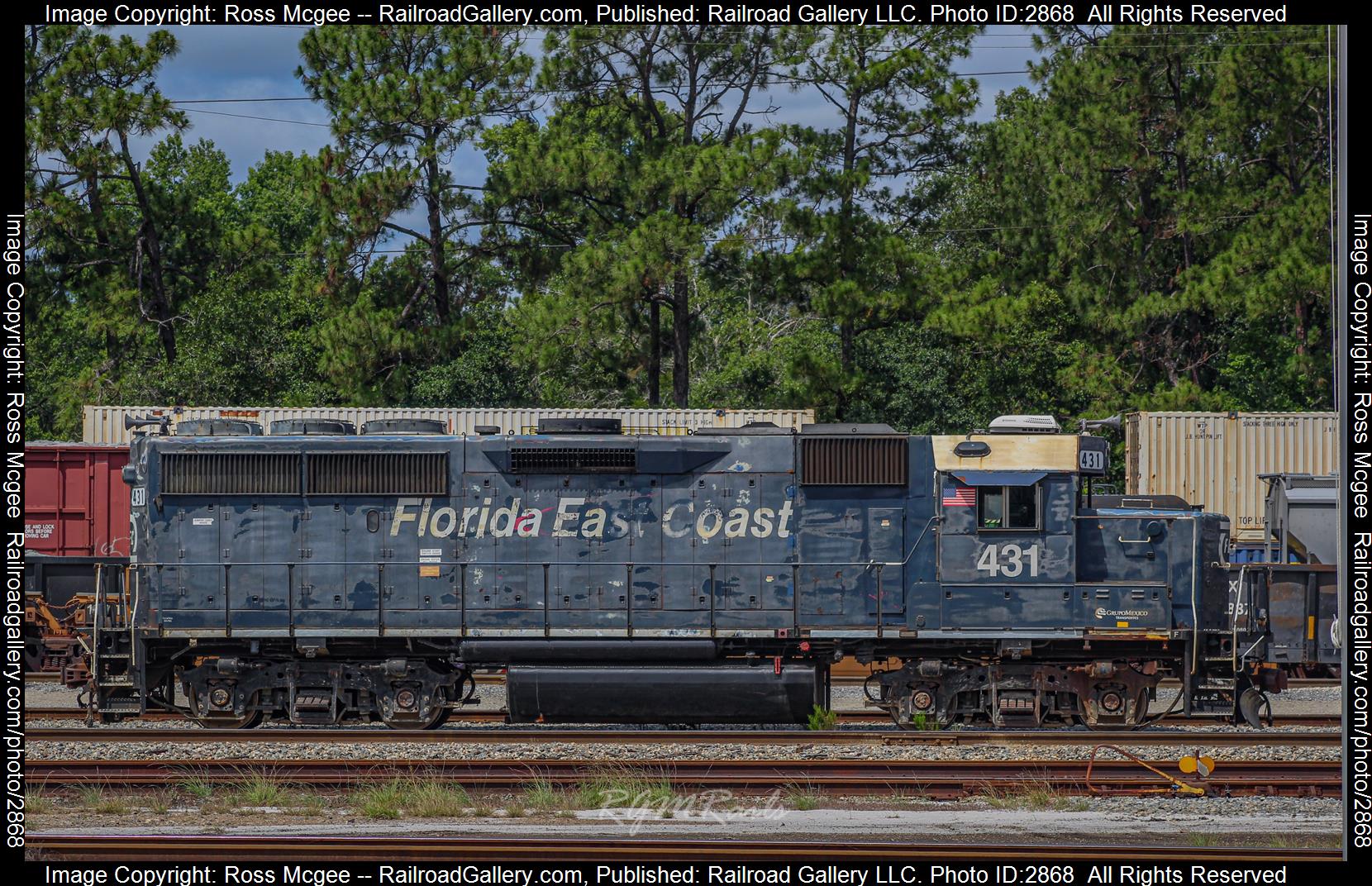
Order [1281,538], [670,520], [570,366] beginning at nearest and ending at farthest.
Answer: [670,520]
[1281,538]
[570,366]

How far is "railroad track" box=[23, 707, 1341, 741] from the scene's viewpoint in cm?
1619

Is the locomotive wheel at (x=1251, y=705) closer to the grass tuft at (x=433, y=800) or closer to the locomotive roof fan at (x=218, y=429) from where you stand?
the grass tuft at (x=433, y=800)

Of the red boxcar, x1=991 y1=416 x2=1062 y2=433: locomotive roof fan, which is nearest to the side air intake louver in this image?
x1=991 y1=416 x2=1062 y2=433: locomotive roof fan

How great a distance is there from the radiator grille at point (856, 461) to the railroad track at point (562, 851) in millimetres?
5394

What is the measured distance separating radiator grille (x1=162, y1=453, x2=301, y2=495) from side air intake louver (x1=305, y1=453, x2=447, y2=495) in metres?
0.24

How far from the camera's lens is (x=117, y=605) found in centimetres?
1544

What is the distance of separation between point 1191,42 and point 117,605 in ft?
89.9

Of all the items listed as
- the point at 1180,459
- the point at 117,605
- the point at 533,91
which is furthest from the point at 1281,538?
the point at 533,91

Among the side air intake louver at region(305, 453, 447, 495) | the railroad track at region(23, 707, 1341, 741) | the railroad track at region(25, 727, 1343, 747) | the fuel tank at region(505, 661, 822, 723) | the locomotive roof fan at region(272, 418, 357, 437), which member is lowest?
the railroad track at region(23, 707, 1341, 741)

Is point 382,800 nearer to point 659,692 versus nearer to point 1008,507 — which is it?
point 659,692

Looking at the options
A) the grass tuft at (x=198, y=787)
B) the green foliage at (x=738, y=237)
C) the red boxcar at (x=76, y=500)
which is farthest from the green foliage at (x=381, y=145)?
the grass tuft at (x=198, y=787)

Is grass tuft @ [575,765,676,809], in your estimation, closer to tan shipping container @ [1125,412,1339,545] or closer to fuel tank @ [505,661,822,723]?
fuel tank @ [505,661,822,723]

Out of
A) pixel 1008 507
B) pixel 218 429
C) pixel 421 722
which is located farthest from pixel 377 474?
pixel 1008 507

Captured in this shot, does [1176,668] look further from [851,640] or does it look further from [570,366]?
[570,366]
